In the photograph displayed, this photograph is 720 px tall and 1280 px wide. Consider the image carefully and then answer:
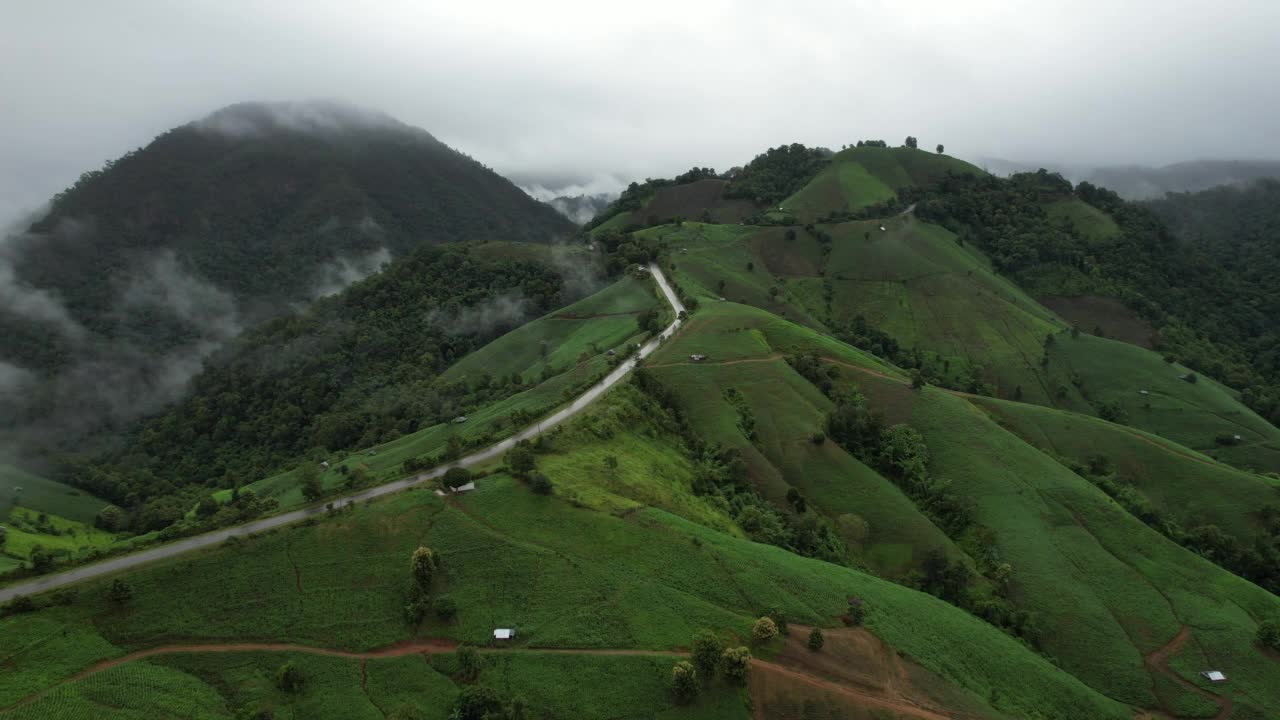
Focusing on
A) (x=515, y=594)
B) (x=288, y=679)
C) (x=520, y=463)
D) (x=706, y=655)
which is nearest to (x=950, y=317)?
(x=520, y=463)

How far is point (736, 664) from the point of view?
46719mm

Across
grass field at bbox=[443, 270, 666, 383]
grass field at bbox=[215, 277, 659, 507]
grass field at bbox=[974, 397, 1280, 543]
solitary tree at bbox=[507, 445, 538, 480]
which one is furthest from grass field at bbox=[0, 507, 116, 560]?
grass field at bbox=[974, 397, 1280, 543]

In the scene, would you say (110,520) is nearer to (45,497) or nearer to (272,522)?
(45,497)

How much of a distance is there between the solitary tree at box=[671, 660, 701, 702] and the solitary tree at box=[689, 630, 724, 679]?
3.66ft

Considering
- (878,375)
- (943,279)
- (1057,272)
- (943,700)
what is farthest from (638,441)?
(1057,272)

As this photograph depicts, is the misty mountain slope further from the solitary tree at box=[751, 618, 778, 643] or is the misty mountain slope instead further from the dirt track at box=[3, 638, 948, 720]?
the solitary tree at box=[751, 618, 778, 643]

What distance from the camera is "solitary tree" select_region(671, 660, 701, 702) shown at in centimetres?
4541

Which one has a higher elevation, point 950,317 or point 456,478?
point 950,317

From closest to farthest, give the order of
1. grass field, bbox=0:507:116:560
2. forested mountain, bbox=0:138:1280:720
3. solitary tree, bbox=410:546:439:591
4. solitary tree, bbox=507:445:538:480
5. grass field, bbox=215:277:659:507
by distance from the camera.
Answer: forested mountain, bbox=0:138:1280:720 → solitary tree, bbox=410:546:439:591 → solitary tree, bbox=507:445:538:480 → grass field, bbox=0:507:116:560 → grass field, bbox=215:277:659:507

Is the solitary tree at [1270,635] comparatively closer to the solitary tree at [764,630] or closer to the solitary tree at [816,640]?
the solitary tree at [816,640]

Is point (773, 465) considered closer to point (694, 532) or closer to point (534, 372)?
point (694, 532)

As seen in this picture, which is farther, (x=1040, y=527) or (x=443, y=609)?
(x=1040, y=527)

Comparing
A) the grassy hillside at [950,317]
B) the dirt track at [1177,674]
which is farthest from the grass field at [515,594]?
the grassy hillside at [950,317]

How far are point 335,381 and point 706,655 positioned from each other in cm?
11842
